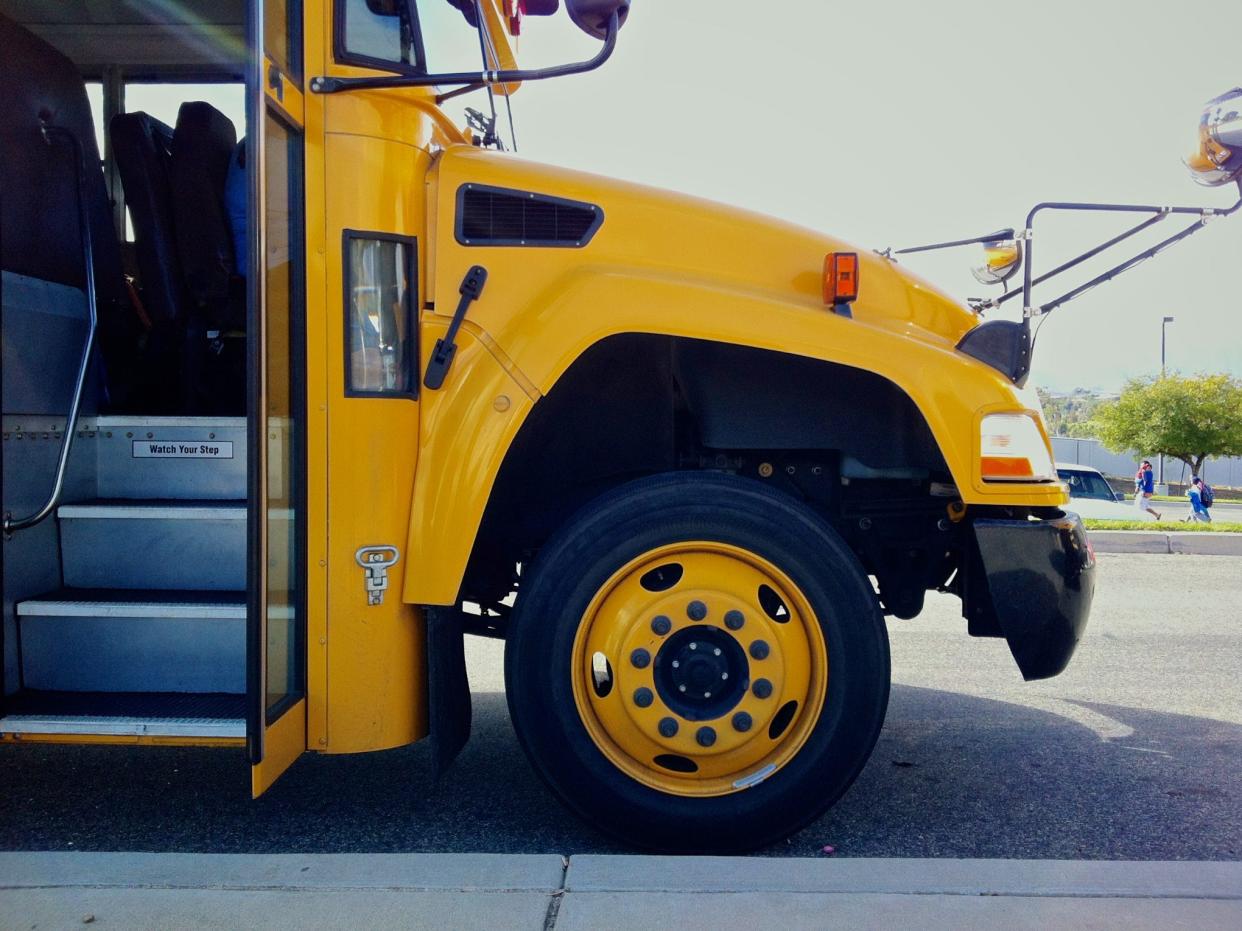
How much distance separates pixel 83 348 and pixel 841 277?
101 inches

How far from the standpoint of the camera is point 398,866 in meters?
2.45

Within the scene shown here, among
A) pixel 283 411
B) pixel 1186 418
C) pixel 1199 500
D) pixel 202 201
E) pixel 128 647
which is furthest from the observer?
pixel 1186 418

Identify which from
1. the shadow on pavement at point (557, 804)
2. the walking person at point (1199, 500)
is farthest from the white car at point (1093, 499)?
the shadow on pavement at point (557, 804)

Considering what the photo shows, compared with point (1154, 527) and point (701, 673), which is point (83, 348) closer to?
point (701, 673)

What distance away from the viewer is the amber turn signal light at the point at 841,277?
2.88 metres

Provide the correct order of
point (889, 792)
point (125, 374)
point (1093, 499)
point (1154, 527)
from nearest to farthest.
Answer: point (889, 792) < point (125, 374) < point (1154, 527) < point (1093, 499)

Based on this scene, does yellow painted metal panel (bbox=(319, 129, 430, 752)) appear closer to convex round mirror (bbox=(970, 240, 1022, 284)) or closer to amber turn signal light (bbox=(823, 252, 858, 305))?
amber turn signal light (bbox=(823, 252, 858, 305))

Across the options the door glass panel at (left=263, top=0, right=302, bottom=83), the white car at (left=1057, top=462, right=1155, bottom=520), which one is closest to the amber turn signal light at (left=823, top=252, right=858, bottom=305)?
the door glass panel at (left=263, top=0, right=302, bottom=83)

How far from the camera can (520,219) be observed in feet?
9.34

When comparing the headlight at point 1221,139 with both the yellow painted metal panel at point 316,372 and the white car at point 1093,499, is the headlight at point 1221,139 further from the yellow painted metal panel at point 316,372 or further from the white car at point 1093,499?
the white car at point 1093,499

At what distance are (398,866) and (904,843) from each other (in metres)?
1.45

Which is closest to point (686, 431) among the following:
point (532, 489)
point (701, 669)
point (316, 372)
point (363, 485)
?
point (532, 489)

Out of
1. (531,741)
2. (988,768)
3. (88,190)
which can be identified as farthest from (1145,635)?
(88,190)

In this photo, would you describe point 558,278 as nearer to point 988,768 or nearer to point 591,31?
point 591,31
